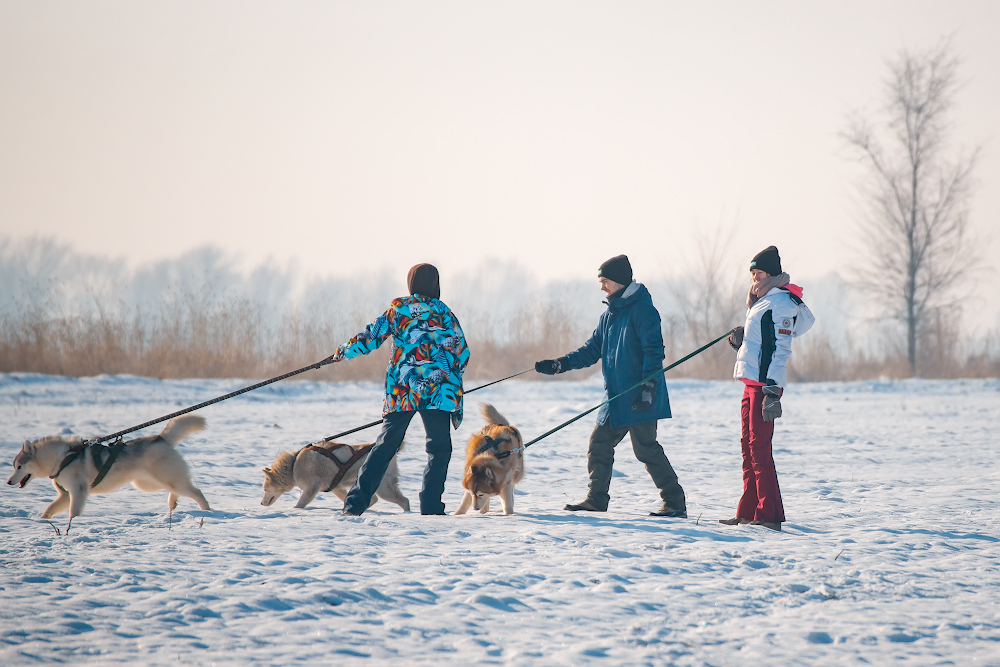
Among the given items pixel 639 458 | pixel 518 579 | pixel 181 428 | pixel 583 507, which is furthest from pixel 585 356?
pixel 181 428

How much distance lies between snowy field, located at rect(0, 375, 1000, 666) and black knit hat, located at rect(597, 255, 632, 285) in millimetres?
1725

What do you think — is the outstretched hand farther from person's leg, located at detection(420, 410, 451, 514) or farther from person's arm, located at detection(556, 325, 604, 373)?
person's leg, located at detection(420, 410, 451, 514)

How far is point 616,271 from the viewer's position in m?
5.85

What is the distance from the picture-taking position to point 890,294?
26.3m

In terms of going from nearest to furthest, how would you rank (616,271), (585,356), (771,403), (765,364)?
(771,403) < (765,364) < (616,271) < (585,356)

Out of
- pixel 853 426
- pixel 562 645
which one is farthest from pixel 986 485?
pixel 562 645

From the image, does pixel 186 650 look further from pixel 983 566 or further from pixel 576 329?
pixel 576 329

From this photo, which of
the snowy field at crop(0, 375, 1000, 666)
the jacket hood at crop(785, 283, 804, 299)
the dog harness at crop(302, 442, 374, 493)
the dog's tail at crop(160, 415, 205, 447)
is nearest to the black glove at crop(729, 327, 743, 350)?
the jacket hood at crop(785, 283, 804, 299)

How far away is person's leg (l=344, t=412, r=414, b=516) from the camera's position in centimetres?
530

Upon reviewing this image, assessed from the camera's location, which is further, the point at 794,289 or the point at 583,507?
→ the point at 583,507

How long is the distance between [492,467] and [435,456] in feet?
1.42

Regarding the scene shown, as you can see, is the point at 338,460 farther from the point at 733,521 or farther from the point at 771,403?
the point at 771,403

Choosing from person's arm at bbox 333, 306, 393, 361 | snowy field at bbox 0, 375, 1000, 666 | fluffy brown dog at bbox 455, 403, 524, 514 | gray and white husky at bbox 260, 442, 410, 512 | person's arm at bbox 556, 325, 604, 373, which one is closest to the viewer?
snowy field at bbox 0, 375, 1000, 666

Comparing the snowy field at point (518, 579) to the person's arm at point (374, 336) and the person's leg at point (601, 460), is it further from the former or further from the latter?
the person's arm at point (374, 336)
